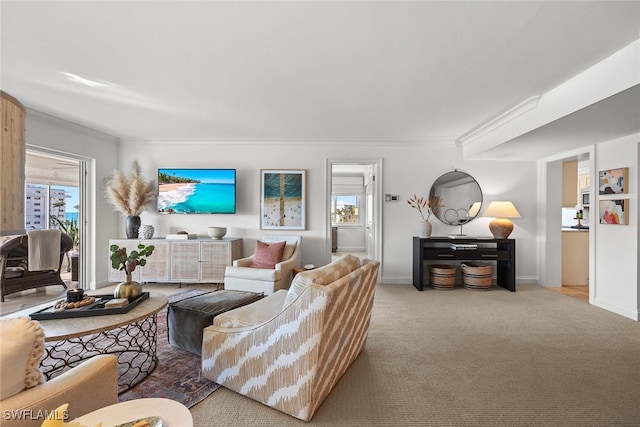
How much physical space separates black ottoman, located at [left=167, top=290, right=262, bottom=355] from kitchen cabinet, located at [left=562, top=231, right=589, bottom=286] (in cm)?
515

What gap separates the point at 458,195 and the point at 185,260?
172 inches

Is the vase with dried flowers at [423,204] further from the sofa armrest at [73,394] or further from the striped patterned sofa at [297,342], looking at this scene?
the sofa armrest at [73,394]

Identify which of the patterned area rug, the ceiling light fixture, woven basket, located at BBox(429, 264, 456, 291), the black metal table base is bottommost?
the patterned area rug

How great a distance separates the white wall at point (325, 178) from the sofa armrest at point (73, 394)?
146 inches

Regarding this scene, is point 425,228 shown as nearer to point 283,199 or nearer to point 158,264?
point 283,199

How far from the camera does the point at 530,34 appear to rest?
1944 millimetres

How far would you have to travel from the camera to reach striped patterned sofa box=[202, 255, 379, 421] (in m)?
1.50

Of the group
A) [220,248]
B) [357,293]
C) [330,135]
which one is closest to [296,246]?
[220,248]

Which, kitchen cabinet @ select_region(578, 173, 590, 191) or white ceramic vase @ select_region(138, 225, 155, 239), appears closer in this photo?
white ceramic vase @ select_region(138, 225, 155, 239)

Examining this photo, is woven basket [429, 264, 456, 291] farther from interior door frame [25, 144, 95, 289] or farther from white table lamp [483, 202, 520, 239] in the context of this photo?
interior door frame [25, 144, 95, 289]

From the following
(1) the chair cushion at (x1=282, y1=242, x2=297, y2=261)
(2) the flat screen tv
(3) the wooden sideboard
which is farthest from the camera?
(2) the flat screen tv

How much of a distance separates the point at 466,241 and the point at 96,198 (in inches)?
221

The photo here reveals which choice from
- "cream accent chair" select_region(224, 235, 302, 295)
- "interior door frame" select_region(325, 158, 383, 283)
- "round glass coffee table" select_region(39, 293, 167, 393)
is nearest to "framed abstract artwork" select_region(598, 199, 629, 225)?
"interior door frame" select_region(325, 158, 383, 283)

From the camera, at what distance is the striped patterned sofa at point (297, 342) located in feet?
4.94
